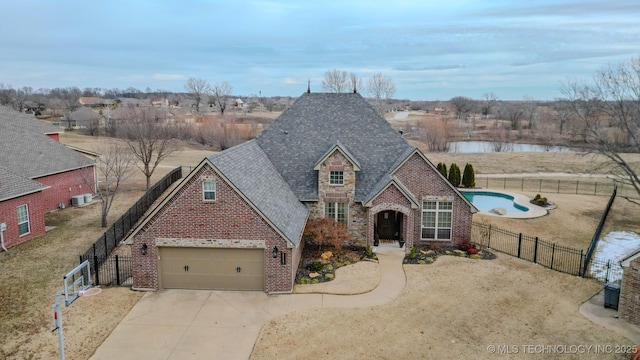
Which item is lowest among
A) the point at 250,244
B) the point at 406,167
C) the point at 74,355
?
the point at 74,355

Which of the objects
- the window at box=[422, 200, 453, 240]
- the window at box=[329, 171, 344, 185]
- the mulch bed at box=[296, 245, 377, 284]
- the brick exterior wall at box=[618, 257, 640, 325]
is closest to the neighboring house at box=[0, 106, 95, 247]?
the mulch bed at box=[296, 245, 377, 284]

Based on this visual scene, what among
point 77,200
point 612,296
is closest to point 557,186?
point 612,296

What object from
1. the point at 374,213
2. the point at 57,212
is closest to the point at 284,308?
the point at 374,213

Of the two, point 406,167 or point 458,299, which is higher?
point 406,167

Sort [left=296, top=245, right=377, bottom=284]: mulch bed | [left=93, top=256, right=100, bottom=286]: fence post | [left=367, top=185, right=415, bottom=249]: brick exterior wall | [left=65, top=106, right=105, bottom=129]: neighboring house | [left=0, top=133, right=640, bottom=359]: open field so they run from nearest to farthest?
[left=0, top=133, right=640, bottom=359]: open field → [left=93, top=256, right=100, bottom=286]: fence post → [left=296, top=245, right=377, bottom=284]: mulch bed → [left=367, top=185, right=415, bottom=249]: brick exterior wall → [left=65, top=106, right=105, bottom=129]: neighboring house

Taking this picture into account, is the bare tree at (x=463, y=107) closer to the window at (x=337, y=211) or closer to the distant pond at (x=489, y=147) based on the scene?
the distant pond at (x=489, y=147)

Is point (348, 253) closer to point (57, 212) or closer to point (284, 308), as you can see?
point (284, 308)

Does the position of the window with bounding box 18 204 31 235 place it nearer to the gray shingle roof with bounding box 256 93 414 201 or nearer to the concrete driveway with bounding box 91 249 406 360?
the concrete driveway with bounding box 91 249 406 360
